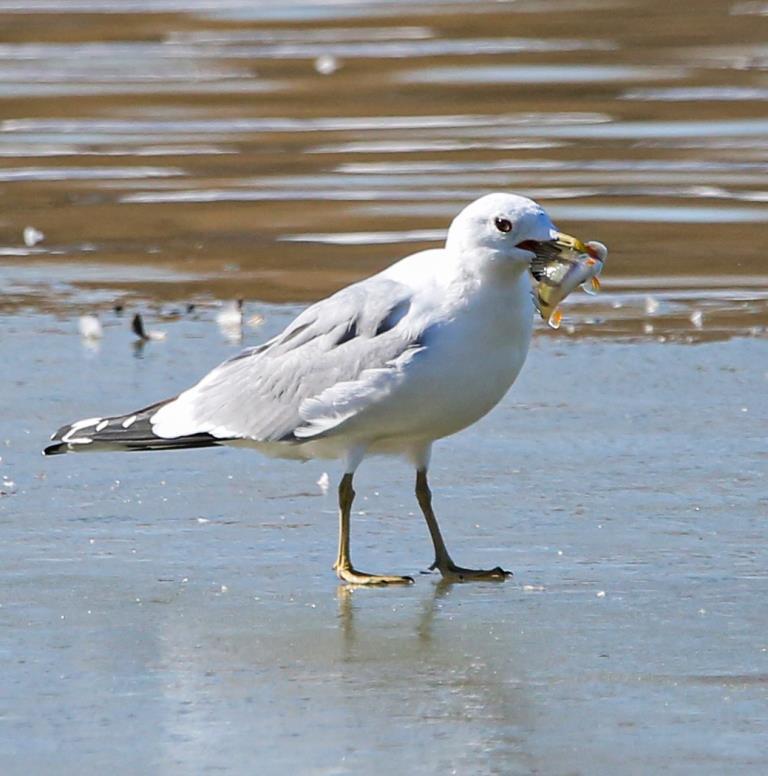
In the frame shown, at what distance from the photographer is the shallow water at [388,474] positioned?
442 cm

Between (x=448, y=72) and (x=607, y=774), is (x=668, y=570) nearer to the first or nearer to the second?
(x=607, y=774)

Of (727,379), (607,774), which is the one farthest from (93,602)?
(727,379)

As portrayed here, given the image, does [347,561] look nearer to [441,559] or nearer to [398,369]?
[441,559]

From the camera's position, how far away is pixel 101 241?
11.6 m

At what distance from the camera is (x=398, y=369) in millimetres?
5598

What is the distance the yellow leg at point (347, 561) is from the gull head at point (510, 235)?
0.77 m

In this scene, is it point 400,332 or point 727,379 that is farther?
point 727,379

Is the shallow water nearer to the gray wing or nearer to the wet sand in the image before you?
the wet sand

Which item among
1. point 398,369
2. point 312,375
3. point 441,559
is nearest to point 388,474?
point 312,375

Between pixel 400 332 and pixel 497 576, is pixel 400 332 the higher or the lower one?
the higher one

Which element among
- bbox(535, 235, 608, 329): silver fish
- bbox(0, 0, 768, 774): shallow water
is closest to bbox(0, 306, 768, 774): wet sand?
bbox(0, 0, 768, 774): shallow water

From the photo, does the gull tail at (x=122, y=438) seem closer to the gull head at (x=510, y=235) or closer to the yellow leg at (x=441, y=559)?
the yellow leg at (x=441, y=559)

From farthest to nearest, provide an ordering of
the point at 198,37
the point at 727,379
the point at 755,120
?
the point at 198,37 → the point at 755,120 → the point at 727,379

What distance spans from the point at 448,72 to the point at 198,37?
4.23 metres
